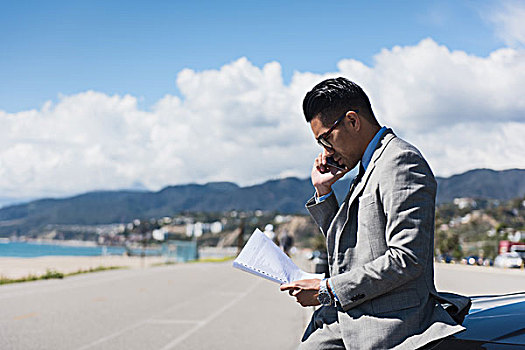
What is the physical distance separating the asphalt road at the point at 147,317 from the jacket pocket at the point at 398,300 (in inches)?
230

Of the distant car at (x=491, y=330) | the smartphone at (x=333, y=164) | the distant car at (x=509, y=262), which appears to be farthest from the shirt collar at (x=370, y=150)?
the distant car at (x=509, y=262)

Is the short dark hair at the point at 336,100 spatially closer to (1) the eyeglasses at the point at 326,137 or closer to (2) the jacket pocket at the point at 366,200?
(1) the eyeglasses at the point at 326,137

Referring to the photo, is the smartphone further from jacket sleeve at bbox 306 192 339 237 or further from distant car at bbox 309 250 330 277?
distant car at bbox 309 250 330 277

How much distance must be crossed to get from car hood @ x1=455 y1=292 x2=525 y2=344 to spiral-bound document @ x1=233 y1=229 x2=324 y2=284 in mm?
654

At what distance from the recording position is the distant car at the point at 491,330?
242cm

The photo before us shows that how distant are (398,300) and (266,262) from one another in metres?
0.70

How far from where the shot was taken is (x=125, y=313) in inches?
516

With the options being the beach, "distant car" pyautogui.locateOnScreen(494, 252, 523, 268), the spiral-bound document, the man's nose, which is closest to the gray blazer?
the man's nose

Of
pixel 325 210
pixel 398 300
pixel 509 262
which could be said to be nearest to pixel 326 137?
pixel 325 210

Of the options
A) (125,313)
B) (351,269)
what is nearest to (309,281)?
(351,269)

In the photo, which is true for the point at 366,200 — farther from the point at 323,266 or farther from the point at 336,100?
the point at 323,266

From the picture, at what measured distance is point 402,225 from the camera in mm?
2344

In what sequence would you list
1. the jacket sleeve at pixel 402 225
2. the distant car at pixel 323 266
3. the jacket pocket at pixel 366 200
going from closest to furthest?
the jacket sleeve at pixel 402 225, the jacket pocket at pixel 366 200, the distant car at pixel 323 266

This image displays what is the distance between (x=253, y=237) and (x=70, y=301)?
13354mm
